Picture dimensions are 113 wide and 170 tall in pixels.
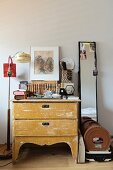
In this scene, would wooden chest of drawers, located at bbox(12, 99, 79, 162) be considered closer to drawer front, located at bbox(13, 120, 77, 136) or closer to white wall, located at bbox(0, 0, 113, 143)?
drawer front, located at bbox(13, 120, 77, 136)

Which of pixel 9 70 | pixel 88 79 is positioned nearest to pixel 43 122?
pixel 9 70

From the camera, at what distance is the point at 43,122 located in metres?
2.45

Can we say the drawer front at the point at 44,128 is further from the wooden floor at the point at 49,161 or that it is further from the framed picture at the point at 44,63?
the framed picture at the point at 44,63

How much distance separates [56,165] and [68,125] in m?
0.48

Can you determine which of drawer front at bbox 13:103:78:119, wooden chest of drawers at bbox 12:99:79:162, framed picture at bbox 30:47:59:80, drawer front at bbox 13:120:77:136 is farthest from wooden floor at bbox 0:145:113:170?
framed picture at bbox 30:47:59:80

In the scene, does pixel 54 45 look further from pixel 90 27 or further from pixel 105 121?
pixel 105 121

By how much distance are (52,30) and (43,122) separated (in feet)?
4.62

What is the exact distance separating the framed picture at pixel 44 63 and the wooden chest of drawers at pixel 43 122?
0.65m

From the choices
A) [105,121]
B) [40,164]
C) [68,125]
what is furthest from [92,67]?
[40,164]

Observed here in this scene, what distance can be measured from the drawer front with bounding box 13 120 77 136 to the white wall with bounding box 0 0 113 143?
737 mm

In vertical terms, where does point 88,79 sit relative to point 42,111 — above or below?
above

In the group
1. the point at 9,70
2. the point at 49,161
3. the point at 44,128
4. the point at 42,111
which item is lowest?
the point at 49,161

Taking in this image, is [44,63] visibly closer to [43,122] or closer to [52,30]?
[52,30]

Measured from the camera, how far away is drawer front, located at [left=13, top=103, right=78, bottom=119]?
2455mm
